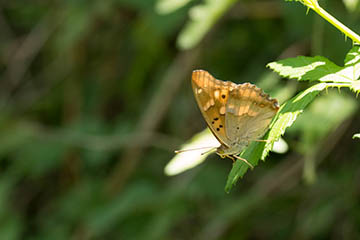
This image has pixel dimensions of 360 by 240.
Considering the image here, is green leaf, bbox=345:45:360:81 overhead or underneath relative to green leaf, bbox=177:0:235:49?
overhead

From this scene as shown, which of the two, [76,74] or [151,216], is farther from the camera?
[76,74]

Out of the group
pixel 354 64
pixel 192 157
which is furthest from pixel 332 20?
pixel 192 157

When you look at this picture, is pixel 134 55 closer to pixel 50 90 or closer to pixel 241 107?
pixel 50 90

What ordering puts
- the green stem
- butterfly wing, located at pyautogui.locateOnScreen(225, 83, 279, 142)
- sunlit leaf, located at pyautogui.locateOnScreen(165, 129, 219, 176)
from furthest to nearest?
sunlit leaf, located at pyautogui.locateOnScreen(165, 129, 219, 176) < butterfly wing, located at pyautogui.locateOnScreen(225, 83, 279, 142) < the green stem

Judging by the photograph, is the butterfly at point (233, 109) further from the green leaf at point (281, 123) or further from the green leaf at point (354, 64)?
the green leaf at point (354, 64)

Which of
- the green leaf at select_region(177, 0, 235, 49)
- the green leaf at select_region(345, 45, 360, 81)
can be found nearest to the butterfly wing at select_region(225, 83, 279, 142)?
the green leaf at select_region(345, 45, 360, 81)

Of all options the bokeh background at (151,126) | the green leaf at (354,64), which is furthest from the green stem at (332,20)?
the bokeh background at (151,126)

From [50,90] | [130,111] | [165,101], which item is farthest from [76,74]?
[165,101]

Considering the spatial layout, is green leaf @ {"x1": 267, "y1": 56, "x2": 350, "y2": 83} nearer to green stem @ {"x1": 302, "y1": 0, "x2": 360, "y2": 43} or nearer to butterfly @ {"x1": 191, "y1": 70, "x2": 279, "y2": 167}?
green stem @ {"x1": 302, "y1": 0, "x2": 360, "y2": 43}
